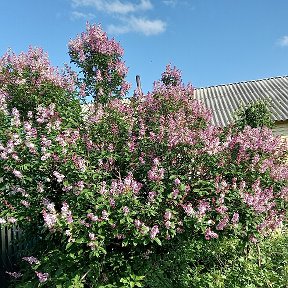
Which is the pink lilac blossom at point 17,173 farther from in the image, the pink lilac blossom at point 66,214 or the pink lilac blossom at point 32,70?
the pink lilac blossom at point 32,70

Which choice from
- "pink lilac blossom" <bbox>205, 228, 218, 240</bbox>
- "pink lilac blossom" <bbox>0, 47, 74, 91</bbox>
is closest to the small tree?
"pink lilac blossom" <bbox>0, 47, 74, 91</bbox>

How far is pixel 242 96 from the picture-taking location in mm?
17297

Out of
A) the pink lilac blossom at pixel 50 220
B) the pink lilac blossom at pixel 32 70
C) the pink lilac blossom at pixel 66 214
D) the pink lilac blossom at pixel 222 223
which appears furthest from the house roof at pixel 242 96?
the pink lilac blossom at pixel 50 220

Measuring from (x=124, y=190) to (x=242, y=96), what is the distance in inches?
567

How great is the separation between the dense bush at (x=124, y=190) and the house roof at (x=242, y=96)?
9910mm

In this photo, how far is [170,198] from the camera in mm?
4008

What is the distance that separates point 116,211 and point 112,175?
35.4 inches

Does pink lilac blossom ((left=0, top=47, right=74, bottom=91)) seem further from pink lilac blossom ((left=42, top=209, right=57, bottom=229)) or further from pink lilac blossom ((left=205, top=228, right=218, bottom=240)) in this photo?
pink lilac blossom ((left=205, top=228, right=218, bottom=240))

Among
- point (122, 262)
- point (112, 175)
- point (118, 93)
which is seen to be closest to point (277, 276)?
point (122, 262)

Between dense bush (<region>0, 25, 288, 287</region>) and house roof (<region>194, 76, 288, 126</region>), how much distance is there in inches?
390

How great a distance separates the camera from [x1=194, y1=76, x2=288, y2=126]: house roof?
14930 millimetres

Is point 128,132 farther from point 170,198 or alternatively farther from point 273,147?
point 273,147

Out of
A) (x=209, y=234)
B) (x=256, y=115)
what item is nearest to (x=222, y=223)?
(x=209, y=234)

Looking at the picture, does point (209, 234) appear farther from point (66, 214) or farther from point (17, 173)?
point (17, 173)
